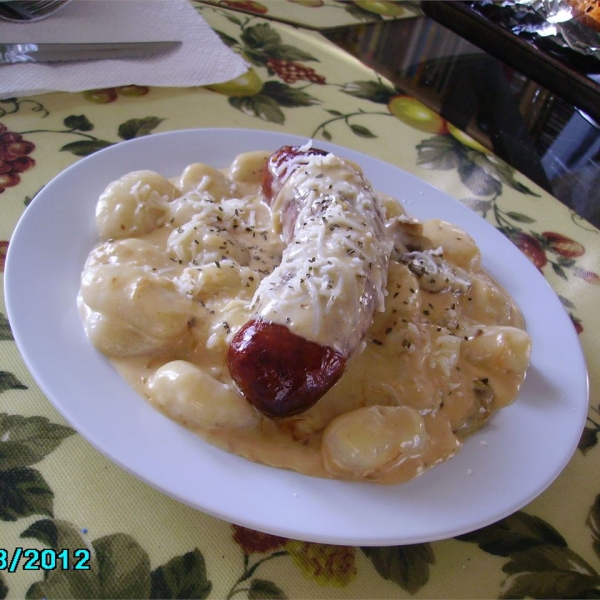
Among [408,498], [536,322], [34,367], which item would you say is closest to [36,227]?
[34,367]

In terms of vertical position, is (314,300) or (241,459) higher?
(314,300)

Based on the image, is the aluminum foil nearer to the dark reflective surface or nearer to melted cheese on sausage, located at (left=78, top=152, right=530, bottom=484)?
the dark reflective surface

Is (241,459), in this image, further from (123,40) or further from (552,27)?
(552,27)

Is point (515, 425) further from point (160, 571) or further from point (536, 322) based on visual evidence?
point (160, 571)
